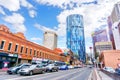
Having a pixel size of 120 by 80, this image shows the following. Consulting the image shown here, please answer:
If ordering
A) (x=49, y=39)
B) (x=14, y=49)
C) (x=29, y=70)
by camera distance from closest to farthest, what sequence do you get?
(x=29, y=70) < (x=14, y=49) < (x=49, y=39)

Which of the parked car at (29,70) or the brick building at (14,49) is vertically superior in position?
the brick building at (14,49)

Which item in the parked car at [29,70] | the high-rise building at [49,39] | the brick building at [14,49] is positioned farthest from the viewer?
the high-rise building at [49,39]

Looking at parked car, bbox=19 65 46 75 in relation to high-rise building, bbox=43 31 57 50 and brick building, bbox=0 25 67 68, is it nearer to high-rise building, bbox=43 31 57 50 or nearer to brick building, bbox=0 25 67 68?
brick building, bbox=0 25 67 68

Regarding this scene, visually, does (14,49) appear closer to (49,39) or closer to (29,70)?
(29,70)

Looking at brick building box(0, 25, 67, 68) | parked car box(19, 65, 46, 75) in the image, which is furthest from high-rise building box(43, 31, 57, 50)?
parked car box(19, 65, 46, 75)

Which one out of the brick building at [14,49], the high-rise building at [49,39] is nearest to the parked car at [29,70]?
the brick building at [14,49]

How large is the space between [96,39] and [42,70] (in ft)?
582

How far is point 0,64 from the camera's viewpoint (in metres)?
29.3

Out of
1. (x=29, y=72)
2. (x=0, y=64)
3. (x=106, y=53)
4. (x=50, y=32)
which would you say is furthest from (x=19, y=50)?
(x=50, y=32)

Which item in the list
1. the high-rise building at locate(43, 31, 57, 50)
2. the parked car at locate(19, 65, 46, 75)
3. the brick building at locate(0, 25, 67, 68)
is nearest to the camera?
the parked car at locate(19, 65, 46, 75)

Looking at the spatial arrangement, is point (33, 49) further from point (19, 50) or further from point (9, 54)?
point (9, 54)

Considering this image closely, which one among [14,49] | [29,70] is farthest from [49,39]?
[29,70]

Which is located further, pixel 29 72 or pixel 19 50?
pixel 19 50

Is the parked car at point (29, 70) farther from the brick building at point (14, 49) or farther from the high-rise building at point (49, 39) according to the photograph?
the high-rise building at point (49, 39)
